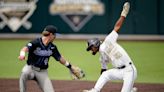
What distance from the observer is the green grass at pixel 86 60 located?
14.4 metres

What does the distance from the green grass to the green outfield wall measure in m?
1.24

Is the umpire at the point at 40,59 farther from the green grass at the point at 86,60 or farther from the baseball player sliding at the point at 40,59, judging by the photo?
the green grass at the point at 86,60

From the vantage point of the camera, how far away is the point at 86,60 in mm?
17906

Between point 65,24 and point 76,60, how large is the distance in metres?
7.16

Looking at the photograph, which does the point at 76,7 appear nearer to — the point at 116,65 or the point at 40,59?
the point at 116,65

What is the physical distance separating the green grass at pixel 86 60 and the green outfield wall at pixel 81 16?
4.06 ft

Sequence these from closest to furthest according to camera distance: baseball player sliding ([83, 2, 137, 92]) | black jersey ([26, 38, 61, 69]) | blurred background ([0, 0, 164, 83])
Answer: black jersey ([26, 38, 61, 69]) < baseball player sliding ([83, 2, 137, 92]) < blurred background ([0, 0, 164, 83])

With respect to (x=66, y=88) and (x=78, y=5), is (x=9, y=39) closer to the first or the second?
(x=78, y=5)

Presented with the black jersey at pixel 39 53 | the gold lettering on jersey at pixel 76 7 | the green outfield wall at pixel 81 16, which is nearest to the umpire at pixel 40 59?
the black jersey at pixel 39 53

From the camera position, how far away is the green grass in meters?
14.4

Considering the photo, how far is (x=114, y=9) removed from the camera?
24.6 meters

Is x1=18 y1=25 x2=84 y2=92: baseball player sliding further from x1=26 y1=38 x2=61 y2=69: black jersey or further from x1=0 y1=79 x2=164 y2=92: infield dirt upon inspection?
x1=0 y1=79 x2=164 y2=92: infield dirt

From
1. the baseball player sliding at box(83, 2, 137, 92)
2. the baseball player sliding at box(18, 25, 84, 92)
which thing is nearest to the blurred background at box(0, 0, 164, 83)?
the baseball player sliding at box(83, 2, 137, 92)

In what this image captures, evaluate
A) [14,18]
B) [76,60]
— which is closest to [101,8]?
[14,18]
